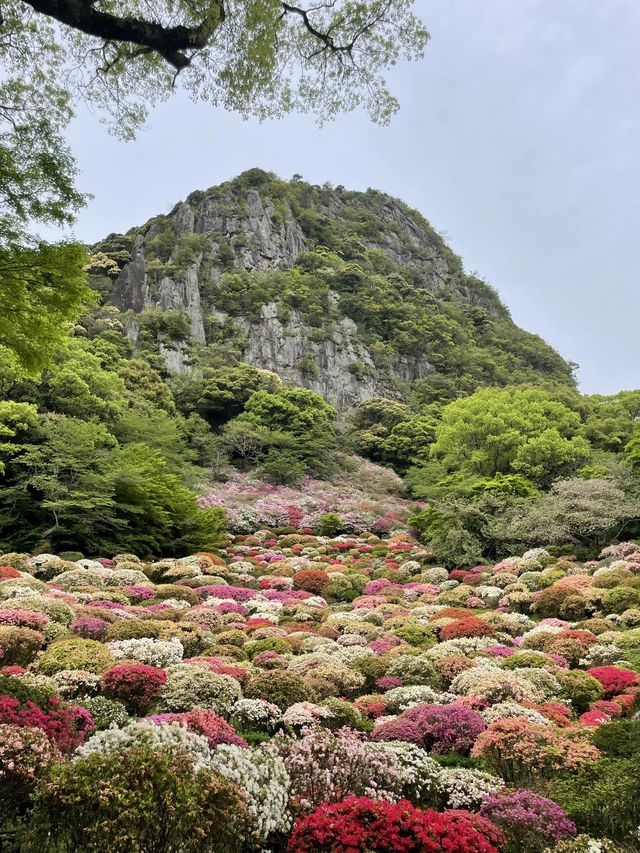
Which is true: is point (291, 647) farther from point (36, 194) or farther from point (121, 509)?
point (121, 509)

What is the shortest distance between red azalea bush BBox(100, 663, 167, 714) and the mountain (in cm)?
4207

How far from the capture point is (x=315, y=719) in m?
6.66

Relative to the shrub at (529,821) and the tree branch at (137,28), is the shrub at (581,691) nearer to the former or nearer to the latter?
→ the shrub at (529,821)

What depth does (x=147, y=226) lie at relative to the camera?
7181 cm

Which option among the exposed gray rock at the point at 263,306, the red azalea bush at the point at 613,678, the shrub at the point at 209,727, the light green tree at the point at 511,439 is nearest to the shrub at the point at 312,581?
the red azalea bush at the point at 613,678

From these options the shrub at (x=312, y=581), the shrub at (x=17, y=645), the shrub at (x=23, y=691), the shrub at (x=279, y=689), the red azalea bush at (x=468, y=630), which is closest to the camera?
the shrub at (x=23, y=691)

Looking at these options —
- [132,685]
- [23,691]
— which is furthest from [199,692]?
[23,691]

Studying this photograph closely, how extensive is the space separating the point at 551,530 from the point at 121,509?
16543mm

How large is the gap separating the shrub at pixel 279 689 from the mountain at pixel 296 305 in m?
42.0

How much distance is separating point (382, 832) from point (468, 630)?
9.07 metres

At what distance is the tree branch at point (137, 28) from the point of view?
4781mm

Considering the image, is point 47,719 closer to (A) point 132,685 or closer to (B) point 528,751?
(A) point 132,685

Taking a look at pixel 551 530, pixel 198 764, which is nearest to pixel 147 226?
pixel 551 530

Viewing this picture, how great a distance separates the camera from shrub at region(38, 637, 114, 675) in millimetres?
7418
